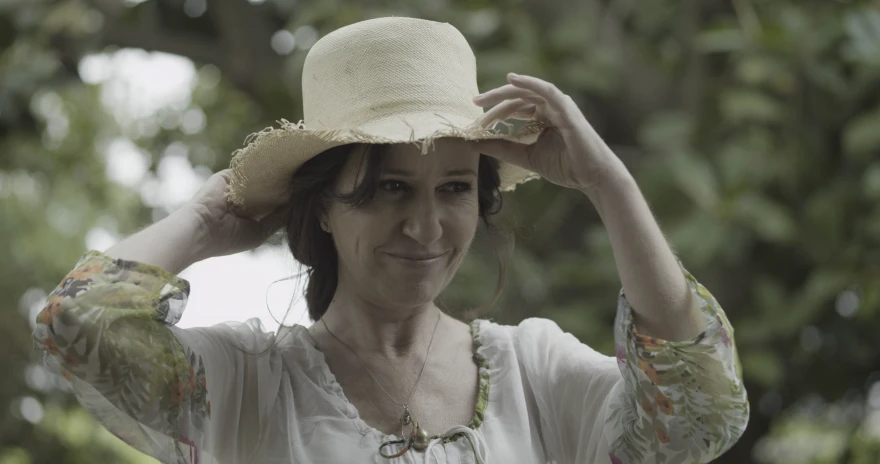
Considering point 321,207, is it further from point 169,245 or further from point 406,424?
point 406,424

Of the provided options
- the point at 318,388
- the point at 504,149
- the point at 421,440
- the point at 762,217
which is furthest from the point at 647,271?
the point at 762,217

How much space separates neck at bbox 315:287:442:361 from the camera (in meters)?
1.66

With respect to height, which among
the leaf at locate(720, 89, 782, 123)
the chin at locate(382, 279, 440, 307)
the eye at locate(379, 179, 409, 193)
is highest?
the eye at locate(379, 179, 409, 193)

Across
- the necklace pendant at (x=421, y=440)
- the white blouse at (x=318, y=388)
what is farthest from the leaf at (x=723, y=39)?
the necklace pendant at (x=421, y=440)

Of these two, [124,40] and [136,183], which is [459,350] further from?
[136,183]

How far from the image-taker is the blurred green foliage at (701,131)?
2887mm

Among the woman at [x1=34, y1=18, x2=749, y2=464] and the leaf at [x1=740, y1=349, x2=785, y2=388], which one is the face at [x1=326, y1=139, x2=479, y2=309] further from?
the leaf at [x1=740, y1=349, x2=785, y2=388]

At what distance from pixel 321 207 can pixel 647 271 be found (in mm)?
477

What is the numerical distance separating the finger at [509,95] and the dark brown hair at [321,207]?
161 millimetres

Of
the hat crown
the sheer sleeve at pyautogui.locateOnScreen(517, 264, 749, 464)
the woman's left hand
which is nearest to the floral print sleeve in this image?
the sheer sleeve at pyautogui.locateOnScreen(517, 264, 749, 464)

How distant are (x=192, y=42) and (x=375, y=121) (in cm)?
203

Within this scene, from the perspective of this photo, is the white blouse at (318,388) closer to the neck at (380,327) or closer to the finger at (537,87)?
the neck at (380,327)

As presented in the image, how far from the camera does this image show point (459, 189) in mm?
1559

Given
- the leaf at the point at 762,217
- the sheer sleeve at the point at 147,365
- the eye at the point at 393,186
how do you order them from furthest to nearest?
the leaf at the point at 762,217
the eye at the point at 393,186
the sheer sleeve at the point at 147,365
